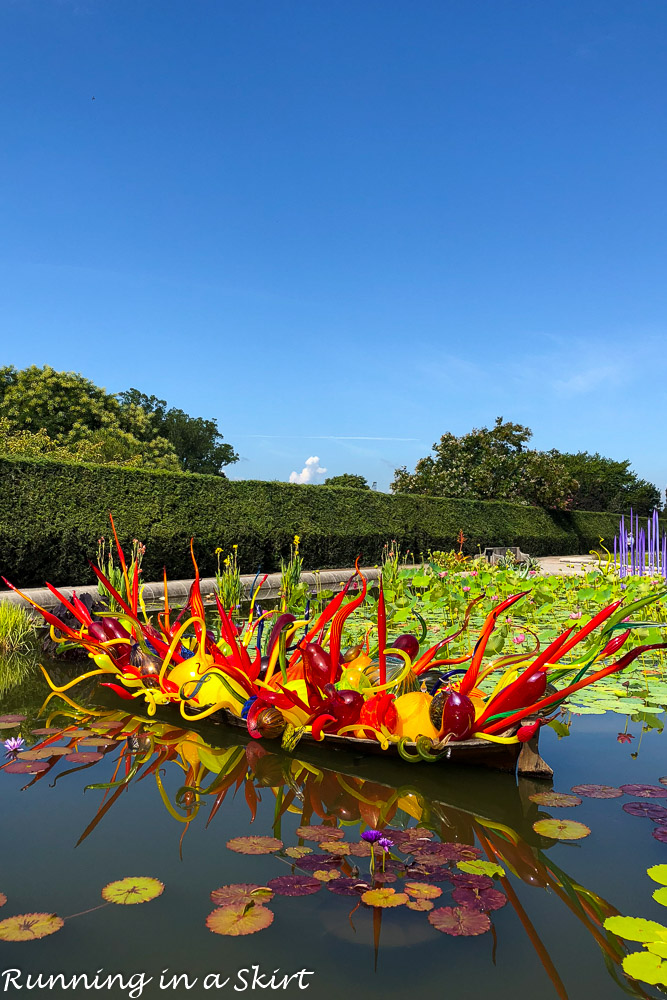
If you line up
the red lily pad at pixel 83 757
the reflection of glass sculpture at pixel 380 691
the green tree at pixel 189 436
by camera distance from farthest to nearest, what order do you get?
1. the green tree at pixel 189 436
2. the red lily pad at pixel 83 757
3. the reflection of glass sculpture at pixel 380 691

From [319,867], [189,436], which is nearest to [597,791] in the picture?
[319,867]

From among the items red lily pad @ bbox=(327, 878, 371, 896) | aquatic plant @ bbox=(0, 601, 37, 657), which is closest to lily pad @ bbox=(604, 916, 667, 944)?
red lily pad @ bbox=(327, 878, 371, 896)

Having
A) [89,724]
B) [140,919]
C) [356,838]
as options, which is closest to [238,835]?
[356,838]

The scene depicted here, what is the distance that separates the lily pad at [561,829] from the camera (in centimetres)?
209

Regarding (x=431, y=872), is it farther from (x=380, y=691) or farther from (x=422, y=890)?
(x=380, y=691)

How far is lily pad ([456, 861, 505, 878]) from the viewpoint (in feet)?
5.94

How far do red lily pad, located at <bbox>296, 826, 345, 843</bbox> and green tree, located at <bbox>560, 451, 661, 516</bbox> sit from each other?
4510 cm

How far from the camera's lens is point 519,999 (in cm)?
135

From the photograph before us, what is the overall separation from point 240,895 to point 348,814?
0.67 m

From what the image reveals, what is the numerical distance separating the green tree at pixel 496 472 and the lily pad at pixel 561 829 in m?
22.8

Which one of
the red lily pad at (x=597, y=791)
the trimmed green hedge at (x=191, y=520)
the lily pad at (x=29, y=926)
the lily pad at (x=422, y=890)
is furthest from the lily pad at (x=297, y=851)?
the trimmed green hedge at (x=191, y=520)

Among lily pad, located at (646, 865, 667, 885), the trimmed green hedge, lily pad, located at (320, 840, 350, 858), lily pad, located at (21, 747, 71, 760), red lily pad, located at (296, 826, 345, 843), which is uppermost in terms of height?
the trimmed green hedge

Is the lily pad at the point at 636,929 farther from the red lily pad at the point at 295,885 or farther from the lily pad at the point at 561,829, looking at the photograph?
the red lily pad at the point at 295,885

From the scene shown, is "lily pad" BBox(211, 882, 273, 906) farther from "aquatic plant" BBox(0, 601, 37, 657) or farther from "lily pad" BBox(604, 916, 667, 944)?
"aquatic plant" BBox(0, 601, 37, 657)
